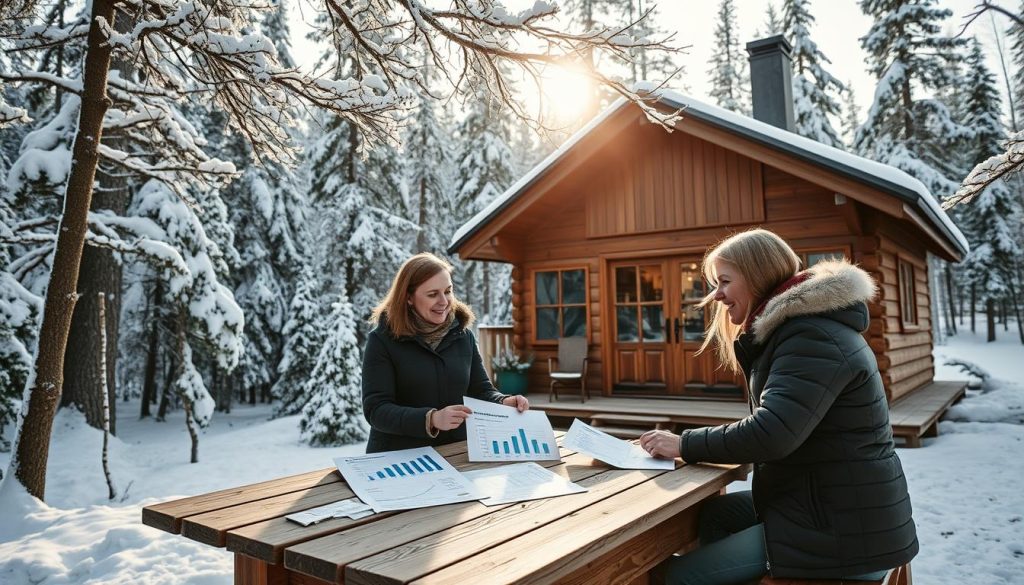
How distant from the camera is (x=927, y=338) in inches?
440

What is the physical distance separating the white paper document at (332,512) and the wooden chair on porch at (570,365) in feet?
22.5

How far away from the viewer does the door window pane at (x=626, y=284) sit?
8789 millimetres

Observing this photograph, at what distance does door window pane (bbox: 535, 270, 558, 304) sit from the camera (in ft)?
30.8

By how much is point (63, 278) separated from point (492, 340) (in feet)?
19.4

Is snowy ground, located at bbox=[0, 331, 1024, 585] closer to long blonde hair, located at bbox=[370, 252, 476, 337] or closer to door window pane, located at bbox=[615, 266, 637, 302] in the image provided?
long blonde hair, located at bbox=[370, 252, 476, 337]

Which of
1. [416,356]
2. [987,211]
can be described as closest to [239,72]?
[416,356]

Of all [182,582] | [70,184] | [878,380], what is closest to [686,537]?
[878,380]

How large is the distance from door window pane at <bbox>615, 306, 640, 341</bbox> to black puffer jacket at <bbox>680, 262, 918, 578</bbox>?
6833 millimetres

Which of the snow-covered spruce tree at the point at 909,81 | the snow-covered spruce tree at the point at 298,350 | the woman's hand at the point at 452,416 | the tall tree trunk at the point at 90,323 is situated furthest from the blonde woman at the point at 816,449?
the snow-covered spruce tree at the point at 909,81

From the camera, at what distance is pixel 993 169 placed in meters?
4.05

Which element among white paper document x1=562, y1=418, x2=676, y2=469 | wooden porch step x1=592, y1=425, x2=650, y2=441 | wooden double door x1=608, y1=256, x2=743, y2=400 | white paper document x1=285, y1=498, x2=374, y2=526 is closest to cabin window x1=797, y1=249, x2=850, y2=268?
wooden double door x1=608, y1=256, x2=743, y2=400

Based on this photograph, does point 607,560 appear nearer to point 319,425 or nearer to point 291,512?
point 291,512

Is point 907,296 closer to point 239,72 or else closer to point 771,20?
point 239,72

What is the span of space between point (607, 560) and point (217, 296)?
796 cm
